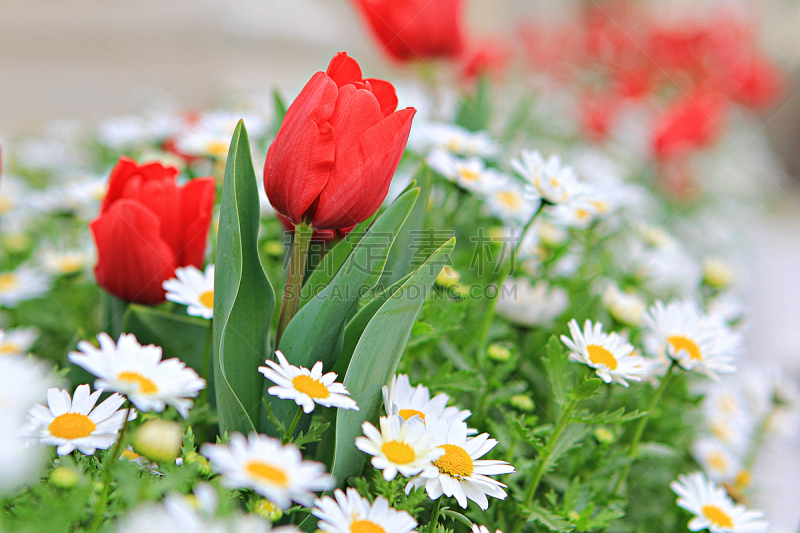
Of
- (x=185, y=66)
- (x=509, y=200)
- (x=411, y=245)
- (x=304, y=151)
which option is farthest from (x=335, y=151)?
(x=185, y=66)

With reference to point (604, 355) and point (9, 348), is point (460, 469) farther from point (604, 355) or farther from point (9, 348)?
point (9, 348)

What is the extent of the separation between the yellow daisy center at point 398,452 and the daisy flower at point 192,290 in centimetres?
15

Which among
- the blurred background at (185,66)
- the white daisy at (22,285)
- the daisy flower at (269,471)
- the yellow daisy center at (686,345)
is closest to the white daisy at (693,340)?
the yellow daisy center at (686,345)

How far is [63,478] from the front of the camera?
Result: 0.28 meters

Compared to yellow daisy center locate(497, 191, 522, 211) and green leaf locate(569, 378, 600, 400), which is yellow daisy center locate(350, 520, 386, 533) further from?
yellow daisy center locate(497, 191, 522, 211)

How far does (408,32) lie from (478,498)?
63cm

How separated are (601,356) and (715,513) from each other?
6.0 inches

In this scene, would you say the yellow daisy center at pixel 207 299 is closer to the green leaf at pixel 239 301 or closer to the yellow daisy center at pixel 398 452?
the green leaf at pixel 239 301

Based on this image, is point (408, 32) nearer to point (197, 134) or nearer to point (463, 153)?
A: point (463, 153)

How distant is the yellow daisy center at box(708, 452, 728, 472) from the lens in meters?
0.58

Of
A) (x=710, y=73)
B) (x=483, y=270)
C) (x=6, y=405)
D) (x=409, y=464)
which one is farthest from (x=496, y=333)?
(x=710, y=73)

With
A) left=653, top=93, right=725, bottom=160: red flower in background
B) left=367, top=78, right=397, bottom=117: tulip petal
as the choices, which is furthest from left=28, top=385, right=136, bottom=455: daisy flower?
left=653, top=93, right=725, bottom=160: red flower in background

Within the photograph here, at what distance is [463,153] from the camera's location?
68cm

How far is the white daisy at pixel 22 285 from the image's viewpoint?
55cm
